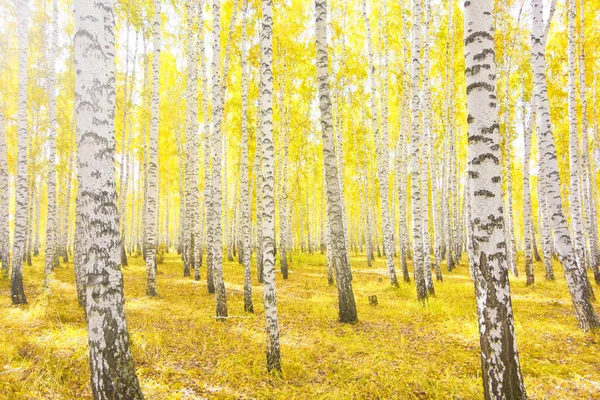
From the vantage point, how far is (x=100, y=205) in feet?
10.7

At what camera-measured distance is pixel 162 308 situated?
8.34 meters

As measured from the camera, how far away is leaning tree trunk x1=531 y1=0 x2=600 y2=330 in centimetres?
602

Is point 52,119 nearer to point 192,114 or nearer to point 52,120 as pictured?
point 52,120

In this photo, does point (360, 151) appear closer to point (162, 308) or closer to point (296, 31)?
point (296, 31)

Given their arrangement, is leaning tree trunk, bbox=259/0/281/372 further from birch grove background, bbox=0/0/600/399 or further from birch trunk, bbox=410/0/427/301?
birch trunk, bbox=410/0/427/301

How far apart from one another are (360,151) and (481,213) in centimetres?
1810

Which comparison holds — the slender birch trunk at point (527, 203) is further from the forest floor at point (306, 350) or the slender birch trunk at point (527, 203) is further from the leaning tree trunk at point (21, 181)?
the leaning tree trunk at point (21, 181)

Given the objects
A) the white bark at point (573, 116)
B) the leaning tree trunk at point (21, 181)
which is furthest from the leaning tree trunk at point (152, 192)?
the white bark at point (573, 116)

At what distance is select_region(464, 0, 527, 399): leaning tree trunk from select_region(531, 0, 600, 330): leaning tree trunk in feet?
13.0

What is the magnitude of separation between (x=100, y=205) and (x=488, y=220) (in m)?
4.02

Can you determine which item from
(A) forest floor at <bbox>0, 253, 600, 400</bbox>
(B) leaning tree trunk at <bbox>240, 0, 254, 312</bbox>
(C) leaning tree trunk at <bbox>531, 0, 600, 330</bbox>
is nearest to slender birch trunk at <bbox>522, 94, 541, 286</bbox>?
(A) forest floor at <bbox>0, 253, 600, 400</bbox>

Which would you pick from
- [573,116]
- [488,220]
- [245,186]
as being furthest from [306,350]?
[573,116]

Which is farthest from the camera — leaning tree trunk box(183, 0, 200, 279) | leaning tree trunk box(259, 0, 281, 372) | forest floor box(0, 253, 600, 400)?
leaning tree trunk box(183, 0, 200, 279)

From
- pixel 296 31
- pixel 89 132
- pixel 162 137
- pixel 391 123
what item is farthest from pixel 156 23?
pixel 391 123
